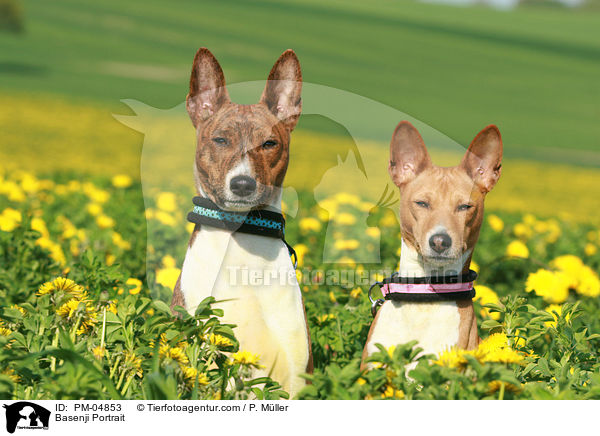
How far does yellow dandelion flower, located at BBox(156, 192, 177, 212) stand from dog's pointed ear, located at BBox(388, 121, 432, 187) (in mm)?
1228

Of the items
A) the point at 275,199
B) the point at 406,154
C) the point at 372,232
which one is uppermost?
the point at 406,154

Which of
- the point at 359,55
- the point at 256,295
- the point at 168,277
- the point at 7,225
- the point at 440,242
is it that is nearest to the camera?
the point at 440,242

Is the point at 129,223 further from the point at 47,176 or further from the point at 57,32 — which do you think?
the point at 57,32

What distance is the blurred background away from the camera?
50.7ft

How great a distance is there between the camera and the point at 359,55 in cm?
3369

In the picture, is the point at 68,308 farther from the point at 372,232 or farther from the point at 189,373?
the point at 372,232

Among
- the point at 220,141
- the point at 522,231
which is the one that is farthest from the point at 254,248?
the point at 522,231

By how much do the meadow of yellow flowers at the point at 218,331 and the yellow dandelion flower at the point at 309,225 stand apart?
2cm

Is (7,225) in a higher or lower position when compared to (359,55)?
lower

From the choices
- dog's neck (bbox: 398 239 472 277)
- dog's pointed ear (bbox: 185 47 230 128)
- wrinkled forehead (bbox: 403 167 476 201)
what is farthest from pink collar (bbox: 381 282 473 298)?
dog's pointed ear (bbox: 185 47 230 128)

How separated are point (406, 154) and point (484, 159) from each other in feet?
0.93

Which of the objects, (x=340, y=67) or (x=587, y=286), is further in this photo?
(x=340, y=67)
